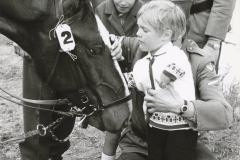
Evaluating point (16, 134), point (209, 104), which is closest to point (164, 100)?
point (209, 104)

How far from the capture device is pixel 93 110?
2.38 meters

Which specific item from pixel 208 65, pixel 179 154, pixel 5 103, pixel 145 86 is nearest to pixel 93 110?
pixel 145 86

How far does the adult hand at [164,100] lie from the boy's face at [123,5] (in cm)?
99

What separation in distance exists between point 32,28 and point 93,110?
24.2 inches

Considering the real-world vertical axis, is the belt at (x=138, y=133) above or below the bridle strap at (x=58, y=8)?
below

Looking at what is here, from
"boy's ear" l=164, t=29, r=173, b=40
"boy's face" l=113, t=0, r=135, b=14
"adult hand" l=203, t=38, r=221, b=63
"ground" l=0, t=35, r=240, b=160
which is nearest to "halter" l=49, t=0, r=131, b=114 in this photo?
"boy's ear" l=164, t=29, r=173, b=40

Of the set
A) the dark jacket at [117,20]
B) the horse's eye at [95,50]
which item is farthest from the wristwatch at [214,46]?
the horse's eye at [95,50]

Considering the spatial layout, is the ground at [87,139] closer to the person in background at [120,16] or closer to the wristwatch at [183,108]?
the person in background at [120,16]

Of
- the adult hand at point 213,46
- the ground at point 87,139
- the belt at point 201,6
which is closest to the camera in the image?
the adult hand at point 213,46

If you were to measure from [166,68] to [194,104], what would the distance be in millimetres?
273

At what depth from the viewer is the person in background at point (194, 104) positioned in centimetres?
220

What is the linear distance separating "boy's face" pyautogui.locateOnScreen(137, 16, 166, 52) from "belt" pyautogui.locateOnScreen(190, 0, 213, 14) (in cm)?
116

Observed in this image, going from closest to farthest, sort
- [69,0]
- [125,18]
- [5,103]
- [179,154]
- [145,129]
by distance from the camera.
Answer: [69,0] < [179,154] < [145,129] < [125,18] < [5,103]

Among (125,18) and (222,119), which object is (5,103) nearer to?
(125,18)
